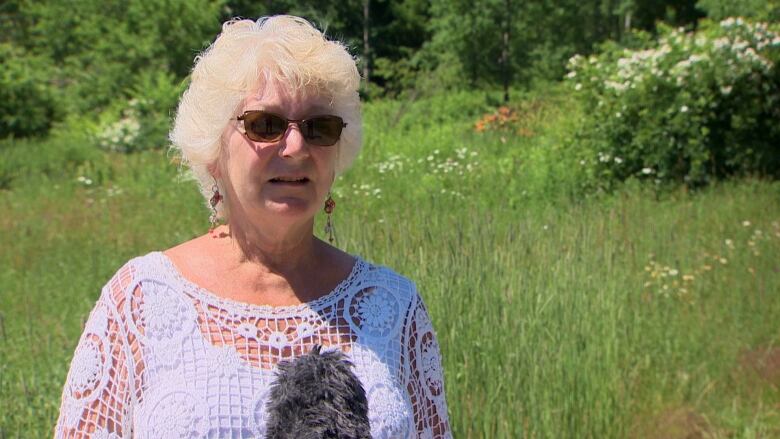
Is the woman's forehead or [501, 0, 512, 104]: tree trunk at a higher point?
[501, 0, 512, 104]: tree trunk

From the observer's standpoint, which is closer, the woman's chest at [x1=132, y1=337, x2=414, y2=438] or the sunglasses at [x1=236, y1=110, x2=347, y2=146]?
the woman's chest at [x1=132, y1=337, x2=414, y2=438]

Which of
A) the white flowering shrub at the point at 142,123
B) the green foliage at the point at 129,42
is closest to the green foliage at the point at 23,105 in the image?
the white flowering shrub at the point at 142,123

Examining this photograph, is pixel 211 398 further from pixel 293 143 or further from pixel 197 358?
pixel 293 143

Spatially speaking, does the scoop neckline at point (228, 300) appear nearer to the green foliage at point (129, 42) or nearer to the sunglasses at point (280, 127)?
the sunglasses at point (280, 127)

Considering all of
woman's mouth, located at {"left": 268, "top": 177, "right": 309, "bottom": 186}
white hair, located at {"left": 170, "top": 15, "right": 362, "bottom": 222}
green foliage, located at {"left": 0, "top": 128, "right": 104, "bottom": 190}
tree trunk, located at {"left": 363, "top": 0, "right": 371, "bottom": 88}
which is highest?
tree trunk, located at {"left": 363, "top": 0, "right": 371, "bottom": 88}

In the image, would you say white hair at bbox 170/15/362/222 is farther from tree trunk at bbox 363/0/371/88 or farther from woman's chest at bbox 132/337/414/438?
tree trunk at bbox 363/0/371/88

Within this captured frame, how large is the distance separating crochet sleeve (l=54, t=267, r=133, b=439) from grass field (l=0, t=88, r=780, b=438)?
136cm

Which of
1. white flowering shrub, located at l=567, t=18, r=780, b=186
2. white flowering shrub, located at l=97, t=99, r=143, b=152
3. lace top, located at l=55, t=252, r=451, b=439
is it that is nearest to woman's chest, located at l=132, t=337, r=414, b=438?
lace top, located at l=55, t=252, r=451, b=439

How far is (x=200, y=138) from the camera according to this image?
202 centimetres

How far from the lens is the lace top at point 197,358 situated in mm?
1771

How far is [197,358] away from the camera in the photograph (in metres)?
1.82

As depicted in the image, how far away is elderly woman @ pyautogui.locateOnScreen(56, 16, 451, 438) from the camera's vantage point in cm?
180

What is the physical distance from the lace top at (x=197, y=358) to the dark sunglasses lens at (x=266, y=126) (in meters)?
0.36

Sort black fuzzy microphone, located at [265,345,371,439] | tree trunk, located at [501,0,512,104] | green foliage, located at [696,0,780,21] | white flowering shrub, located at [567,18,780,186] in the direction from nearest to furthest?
1. black fuzzy microphone, located at [265,345,371,439]
2. white flowering shrub, located at [567,18,780,186]
3. green foliage, located at [696,0,780,21]
4. tree trunk, located at [501,0,512,104]
